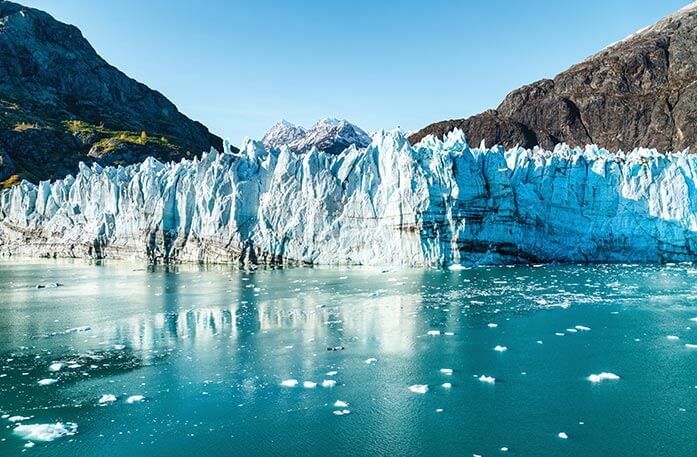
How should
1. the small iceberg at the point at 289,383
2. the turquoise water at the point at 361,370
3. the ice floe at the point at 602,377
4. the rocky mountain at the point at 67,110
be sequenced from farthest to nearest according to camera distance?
the rocky mountain at the point at 67,110
the ice floe at the point at 602,377
the small iceberg at the point at 289,383
the turquoise water at the point at 361,370

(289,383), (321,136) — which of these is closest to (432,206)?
(289,383)

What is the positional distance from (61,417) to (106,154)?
6127 cm

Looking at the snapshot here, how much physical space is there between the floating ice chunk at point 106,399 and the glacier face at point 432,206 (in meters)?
17.8

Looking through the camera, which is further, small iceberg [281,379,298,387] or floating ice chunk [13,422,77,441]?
small iceberg [281,379,298,387]

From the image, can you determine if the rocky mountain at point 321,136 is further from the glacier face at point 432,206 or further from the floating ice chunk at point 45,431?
the floating ice chunk at point 45,431

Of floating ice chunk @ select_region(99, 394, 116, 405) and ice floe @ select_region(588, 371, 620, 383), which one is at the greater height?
floating ice chunk @ select_region(99, 394, 116, 405)

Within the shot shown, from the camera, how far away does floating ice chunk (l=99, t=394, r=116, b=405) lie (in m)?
8.22

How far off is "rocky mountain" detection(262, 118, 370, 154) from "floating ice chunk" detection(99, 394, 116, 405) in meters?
84.9

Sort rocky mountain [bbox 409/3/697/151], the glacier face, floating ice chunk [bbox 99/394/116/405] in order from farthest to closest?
rocky mountain [bbox 409/3/697/151] < the glacier face < floating ice chunk [bbox 99/394/116/405]

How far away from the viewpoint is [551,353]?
1048 cm

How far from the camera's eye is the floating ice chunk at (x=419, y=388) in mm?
8391

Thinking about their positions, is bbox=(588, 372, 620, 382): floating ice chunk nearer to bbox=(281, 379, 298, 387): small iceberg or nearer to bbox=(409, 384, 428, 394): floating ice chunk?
bbox=(409, 384, 428, 394): floating ice chunk

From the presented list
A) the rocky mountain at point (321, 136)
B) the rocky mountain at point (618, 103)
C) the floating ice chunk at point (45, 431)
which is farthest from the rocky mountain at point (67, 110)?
the floating ice chunk at point (45, 431)

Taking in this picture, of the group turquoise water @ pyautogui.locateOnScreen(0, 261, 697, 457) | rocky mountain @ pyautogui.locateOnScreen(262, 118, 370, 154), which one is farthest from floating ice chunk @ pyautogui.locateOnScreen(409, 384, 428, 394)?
rocky mountain @ pyautogui.locateOnScreen(262, 118, 370, 154)
